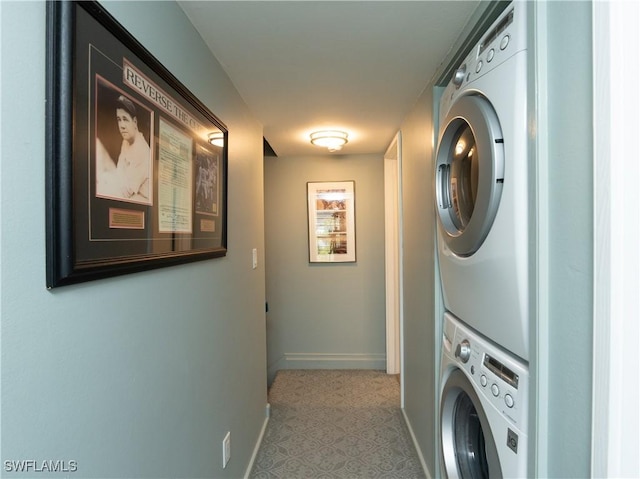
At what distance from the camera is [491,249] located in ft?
3.09

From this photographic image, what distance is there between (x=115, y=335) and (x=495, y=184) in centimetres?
112

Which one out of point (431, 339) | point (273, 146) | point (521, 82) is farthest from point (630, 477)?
point (273, 146)

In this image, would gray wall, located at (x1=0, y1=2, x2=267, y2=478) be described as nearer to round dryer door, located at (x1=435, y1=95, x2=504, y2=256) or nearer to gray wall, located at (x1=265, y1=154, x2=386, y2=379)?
round dryer door, located at (x1=435, y1=95, x2=504, y2=256)

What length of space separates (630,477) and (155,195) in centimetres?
129

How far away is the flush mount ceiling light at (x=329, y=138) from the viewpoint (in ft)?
8.49

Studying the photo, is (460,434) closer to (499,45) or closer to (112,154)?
(499,45)

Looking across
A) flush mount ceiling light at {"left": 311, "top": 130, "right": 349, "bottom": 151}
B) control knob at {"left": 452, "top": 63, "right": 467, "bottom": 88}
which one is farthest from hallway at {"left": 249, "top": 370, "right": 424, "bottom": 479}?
flush mount ceiling light at {"left": 311, "top": 130, "right": 349, "bottom": 151}

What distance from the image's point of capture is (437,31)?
1313 mm

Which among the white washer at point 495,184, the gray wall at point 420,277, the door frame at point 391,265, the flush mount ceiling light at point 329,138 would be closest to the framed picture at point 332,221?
the door frame at point 391,265

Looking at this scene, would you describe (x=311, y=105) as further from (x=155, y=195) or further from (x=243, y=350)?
(x=243, y=350)

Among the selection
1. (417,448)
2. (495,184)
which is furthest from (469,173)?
(417,448)

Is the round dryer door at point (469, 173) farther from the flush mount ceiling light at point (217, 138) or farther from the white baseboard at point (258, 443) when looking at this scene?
the white baseboard at point (258, 443)

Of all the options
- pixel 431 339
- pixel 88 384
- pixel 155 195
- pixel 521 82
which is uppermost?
pixel 521 82

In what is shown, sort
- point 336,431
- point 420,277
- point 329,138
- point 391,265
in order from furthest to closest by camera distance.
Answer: point 391,265 → point 329,138 → point 336,431 → point 420,277
